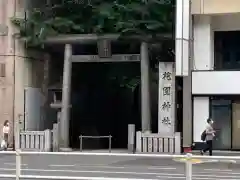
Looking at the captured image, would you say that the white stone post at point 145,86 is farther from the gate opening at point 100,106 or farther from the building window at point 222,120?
the gate opening at point 100,106

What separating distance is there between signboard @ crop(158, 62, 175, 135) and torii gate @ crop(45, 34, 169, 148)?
0.77 m

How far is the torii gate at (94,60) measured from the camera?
27.6m

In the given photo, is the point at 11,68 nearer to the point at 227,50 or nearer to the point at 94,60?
the point at 94,60

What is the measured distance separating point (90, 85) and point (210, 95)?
33.5ft

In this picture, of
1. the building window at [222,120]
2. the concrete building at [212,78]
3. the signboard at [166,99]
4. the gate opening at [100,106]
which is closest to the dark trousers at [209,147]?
the concrete building at [212,78]

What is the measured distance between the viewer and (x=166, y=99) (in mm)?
27047

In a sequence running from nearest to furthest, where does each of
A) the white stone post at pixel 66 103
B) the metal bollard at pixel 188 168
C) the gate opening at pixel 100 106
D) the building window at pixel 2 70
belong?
the metal bollard at pixel 188 168 → the white stone post at pixel 66 103 → the building window at pixel 2 70 → the gate opening at pixel 100 106

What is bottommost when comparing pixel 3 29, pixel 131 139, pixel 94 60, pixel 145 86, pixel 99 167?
pixel 131 139

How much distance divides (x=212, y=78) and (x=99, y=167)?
1454 centimetres

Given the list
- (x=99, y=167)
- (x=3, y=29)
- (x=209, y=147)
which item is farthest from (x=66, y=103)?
(x=99, y=167)

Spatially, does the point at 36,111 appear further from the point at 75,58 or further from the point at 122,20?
the point at 122,20

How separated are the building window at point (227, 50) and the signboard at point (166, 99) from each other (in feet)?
8.31

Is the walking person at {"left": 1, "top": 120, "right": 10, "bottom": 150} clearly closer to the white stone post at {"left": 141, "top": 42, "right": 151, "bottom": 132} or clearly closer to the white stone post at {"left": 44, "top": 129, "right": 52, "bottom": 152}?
the white stone post at {"left": 44, "top": 129, "right": 52, "bottom": 152}

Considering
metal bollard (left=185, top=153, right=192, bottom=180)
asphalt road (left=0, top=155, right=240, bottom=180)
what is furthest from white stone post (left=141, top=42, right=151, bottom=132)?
metal bollard (left=185, top=153, right=192, bottom=180)
